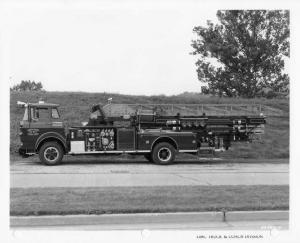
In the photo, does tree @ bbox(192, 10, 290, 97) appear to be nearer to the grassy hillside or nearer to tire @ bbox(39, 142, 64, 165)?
the grassy hillside

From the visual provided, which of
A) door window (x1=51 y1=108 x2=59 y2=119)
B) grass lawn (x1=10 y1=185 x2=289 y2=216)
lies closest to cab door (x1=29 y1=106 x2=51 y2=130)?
door window (x1=51 y1=108 x2=59 y2=119)

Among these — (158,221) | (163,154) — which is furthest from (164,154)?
(158,221)

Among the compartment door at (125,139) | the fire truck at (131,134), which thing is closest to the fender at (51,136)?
the fire truck at (131,134)

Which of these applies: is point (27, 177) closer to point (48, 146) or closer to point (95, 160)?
point (48, 146)

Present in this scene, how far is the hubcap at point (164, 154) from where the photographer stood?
20.1 m

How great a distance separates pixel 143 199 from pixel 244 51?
1054 inches

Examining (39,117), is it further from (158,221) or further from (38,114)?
(158,221)

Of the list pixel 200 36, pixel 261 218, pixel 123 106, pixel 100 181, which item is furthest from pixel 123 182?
pixel 200 36

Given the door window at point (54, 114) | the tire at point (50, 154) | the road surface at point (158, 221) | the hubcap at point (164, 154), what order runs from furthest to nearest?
the hubcap at point (164, 154), the door window at point (54, 114), the tire at point (50, 154), the road surface at point (158, 221)

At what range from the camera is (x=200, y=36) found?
39469 mm

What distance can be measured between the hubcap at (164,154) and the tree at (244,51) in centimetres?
1519

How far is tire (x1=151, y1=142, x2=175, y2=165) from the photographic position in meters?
20.0

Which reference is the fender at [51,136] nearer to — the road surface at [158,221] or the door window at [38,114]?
the door window at [38,114]

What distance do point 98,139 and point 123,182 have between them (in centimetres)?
751
